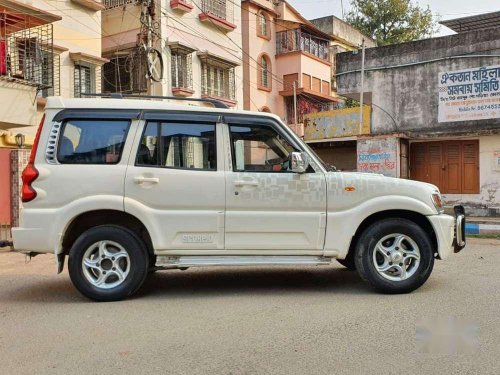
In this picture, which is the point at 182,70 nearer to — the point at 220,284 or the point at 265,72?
the point at 265,72

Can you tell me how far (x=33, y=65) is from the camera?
50.9 feet

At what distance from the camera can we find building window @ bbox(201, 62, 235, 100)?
24930 millimetres

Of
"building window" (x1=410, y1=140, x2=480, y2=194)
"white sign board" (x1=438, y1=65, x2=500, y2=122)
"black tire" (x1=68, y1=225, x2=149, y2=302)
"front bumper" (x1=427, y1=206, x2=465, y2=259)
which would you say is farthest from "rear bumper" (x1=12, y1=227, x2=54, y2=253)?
"white sign board" (x1=438, y1=65, x2=500, y2=122)

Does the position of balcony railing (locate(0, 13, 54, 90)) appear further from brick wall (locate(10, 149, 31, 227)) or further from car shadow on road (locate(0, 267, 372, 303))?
car shadow on road (locate(0, 267, 372, 303))

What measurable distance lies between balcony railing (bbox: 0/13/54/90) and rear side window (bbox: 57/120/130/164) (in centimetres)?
1003

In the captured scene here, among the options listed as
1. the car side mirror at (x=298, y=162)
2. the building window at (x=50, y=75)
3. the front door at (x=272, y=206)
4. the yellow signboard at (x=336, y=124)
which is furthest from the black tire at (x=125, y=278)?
the yellow signboard at (x=336, y=124)

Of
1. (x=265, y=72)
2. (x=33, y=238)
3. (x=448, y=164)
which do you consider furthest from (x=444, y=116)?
(x=265, y=72)

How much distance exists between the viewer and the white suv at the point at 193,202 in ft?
18.0

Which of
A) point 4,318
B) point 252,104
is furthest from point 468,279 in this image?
point 252,104

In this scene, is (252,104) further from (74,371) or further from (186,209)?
(74,371)

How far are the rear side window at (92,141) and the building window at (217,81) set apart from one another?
64.1ft

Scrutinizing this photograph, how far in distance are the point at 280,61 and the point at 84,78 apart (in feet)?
58.0

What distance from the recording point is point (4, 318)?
16.7 ft

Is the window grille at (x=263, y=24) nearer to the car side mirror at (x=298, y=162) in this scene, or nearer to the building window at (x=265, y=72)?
the building window at (x=265, y=72)
